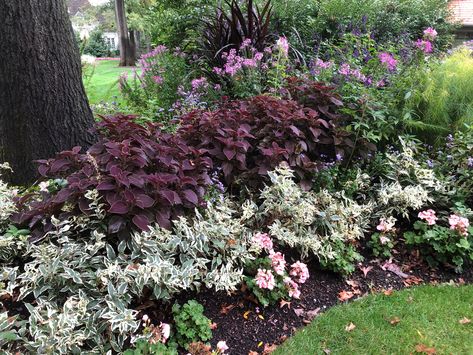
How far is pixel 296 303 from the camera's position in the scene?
8.39 feet

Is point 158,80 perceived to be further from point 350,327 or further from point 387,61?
point 350,327

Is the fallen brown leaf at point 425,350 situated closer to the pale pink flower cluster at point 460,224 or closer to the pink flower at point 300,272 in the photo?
the pink flower at point 300,272

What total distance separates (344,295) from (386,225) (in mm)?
675

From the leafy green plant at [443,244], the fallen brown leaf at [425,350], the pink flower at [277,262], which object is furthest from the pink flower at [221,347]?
the leafy green plant at [443,244]

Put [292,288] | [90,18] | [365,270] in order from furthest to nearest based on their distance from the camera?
[90,18] → [365,270] → [292,288]

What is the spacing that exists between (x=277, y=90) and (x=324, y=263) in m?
1.91

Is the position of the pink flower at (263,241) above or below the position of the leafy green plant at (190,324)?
above

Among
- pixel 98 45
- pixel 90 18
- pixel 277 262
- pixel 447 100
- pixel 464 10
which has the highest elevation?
pixel 90 18

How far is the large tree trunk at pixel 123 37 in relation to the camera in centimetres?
1648

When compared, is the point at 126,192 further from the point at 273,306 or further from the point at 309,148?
the point at 309,148

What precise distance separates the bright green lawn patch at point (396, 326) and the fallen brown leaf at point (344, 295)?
62 millimetres

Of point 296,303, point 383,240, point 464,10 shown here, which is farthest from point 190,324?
point 464,10

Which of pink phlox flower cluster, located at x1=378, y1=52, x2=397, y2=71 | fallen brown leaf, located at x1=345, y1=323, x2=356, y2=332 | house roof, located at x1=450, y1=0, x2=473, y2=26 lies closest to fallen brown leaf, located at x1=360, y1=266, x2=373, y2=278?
fallen brown leaf, located at x1=345, y1=323, x2=356, y2=332

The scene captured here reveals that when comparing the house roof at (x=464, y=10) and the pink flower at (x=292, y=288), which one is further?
the house roof at (x=464, y=10)
